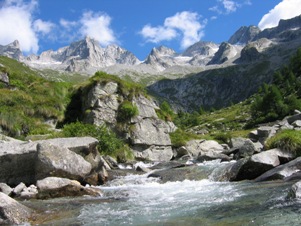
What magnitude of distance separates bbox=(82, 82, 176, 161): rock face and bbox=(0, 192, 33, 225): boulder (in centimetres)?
2734

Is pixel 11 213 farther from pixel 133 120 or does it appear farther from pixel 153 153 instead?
pixel 133 120

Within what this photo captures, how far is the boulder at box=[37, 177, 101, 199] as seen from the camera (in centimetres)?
1800

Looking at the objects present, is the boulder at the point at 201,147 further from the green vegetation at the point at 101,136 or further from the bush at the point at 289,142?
the bush at the point at 289,142

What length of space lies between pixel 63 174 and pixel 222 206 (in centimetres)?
1146

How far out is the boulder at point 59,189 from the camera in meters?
18.0

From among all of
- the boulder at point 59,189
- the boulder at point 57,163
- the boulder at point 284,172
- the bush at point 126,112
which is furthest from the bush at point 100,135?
the boulder at point 284,172

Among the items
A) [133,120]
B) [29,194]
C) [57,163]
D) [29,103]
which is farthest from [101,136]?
[29,194]

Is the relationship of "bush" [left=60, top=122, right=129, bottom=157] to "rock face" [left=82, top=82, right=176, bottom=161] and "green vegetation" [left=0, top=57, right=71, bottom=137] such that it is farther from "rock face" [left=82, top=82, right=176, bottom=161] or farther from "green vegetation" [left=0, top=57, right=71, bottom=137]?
"rock face" [left=82, top=82, right=176, bottom=161]

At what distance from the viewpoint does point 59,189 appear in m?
18.2

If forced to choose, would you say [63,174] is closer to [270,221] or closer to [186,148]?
[270,221]

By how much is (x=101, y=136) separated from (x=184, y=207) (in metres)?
23.0

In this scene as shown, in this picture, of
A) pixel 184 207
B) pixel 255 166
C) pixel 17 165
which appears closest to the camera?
pixel 184 207

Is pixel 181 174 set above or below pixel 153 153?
below

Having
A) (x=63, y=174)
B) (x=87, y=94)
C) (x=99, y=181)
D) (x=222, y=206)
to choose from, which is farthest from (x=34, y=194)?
(x=87, y=94)
